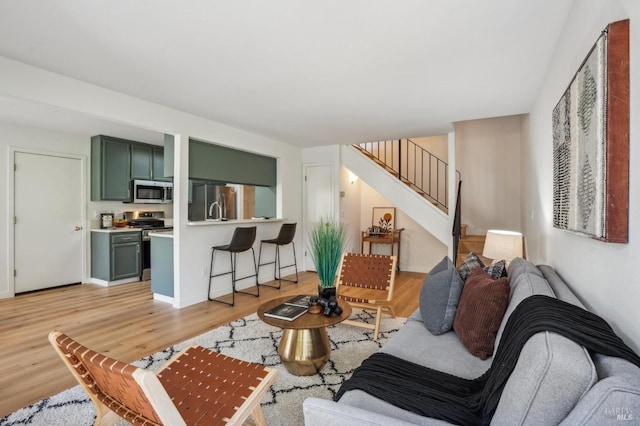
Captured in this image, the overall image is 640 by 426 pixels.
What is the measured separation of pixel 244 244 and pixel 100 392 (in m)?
2.88

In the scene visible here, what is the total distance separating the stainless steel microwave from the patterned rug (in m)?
3.34

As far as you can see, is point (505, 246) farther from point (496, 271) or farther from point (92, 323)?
point (92, 323)

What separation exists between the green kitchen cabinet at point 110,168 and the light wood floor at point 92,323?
4.84ft

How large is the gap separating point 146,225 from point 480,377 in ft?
18.4

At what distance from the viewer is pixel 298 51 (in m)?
2.37

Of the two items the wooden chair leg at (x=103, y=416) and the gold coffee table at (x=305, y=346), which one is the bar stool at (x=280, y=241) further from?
the wooden chair leg at (x=103, y=416)

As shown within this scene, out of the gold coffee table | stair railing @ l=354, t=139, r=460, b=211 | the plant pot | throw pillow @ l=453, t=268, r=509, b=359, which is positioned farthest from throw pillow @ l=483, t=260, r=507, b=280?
stair railing @ l=354, t=139, r=460, b=211

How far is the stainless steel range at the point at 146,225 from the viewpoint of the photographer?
5336 millimetres

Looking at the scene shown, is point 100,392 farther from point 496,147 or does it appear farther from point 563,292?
point 496,147

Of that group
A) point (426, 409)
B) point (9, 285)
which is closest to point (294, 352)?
point (426, 409)

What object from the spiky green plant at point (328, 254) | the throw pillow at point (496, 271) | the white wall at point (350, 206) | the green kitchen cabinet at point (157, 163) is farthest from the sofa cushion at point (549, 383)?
the green kitchen cabinet at point (157, 163)

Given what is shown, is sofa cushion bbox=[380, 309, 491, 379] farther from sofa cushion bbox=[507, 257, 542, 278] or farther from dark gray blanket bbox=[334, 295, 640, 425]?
sofa cushion bbox=[507, 257, 542, 278]

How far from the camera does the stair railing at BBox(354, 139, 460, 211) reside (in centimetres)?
602

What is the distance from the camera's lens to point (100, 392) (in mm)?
1271
